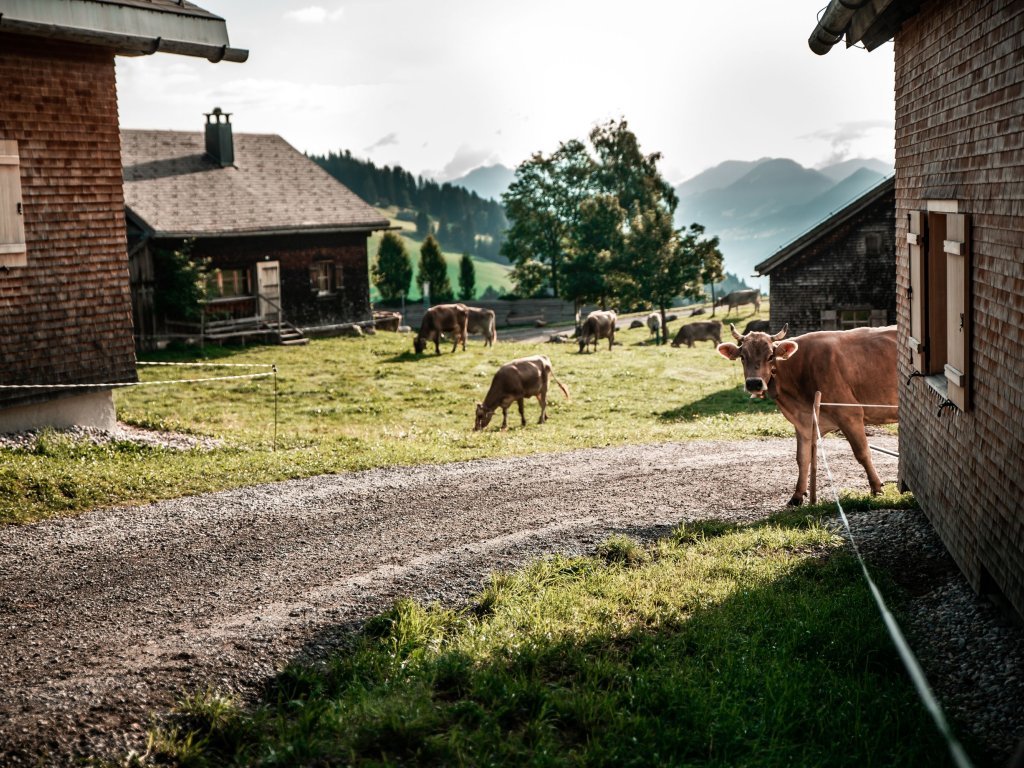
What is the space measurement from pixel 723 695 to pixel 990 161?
13.5ft

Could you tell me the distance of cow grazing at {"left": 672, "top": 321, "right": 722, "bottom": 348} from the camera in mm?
41719

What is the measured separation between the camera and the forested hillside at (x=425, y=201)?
16675 centimetres

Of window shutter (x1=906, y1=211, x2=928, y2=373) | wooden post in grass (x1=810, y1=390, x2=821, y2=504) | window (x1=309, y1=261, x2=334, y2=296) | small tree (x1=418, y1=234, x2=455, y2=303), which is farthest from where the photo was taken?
small tree (x1=418, y1=234, x2=455, y2=303)

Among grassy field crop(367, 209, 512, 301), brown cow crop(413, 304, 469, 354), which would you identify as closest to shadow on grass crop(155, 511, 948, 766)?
brown cow crop(413, 304, 469, 354)

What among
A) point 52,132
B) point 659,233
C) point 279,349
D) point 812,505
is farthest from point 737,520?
point 659,233

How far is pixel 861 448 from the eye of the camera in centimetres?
1157

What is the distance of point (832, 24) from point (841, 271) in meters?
23.0

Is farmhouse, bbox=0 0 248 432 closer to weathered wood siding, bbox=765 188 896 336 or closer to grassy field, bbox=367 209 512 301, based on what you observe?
weathered wood siding, bbox=765 188 896 336

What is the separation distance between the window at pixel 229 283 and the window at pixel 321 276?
2717 millimetres

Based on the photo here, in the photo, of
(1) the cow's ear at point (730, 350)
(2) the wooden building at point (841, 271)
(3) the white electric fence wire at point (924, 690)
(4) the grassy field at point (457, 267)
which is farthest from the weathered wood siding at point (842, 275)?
(4) the grassy field at point (457, 267)

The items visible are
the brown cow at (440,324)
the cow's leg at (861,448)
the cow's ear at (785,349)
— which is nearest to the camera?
the cow's leg at (861,448)

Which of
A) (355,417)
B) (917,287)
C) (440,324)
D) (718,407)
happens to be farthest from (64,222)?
(440,324)

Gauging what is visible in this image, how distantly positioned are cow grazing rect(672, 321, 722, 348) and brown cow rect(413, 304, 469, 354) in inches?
469

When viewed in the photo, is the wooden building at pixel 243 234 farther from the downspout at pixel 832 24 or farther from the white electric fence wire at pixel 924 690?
the white electric fence wire at pixel 924 690
